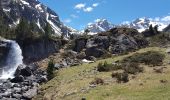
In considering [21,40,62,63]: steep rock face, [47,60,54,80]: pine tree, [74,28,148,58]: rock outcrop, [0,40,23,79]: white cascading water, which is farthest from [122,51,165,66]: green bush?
[21,40,62,63]: steep rock face

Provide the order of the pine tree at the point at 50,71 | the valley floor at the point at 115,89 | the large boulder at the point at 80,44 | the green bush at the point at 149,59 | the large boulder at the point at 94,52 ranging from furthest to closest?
the large boulder at the point at 80,44
the large boulder at the point at 94,52
the pine tree at the point at 50,71
the green bush at the point at 149,59
the valley floor at the point at 115,89

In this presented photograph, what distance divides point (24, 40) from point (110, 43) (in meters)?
38.4

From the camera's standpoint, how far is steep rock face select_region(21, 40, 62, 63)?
405 feet

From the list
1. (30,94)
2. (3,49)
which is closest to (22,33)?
(3,49)

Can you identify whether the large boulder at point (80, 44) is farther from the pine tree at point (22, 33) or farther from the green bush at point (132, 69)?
the green bush at point (132, 69)

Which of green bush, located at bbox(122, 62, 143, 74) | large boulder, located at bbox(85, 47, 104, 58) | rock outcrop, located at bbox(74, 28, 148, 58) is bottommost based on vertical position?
green bush, located at bbox(122, 62, 143, 74)

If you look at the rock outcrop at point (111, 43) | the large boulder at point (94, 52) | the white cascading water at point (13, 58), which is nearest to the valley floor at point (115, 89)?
the large boulder at point (94, 52)

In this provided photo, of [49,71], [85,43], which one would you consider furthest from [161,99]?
[85,43]

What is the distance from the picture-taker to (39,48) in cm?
12662

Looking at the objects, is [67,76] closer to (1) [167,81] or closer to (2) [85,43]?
(1) [167,81]

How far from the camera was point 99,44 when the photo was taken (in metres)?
106

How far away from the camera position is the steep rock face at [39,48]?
123375 mm

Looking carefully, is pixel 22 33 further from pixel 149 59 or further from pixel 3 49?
pixel 149 59

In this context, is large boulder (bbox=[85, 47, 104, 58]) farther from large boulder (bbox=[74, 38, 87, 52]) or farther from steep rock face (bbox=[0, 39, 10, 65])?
steep rock face (bbox=[0, 39, 10, 65])
